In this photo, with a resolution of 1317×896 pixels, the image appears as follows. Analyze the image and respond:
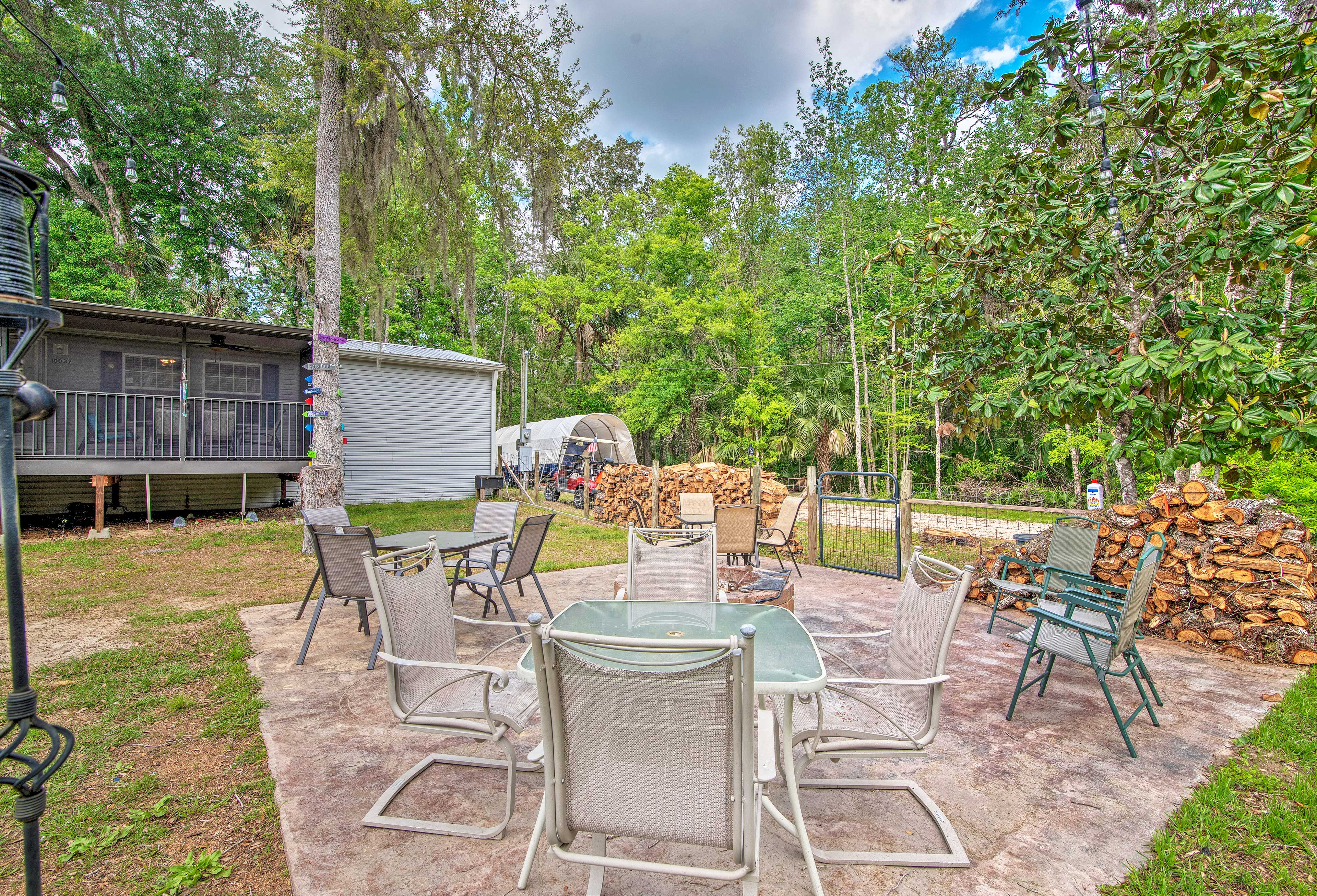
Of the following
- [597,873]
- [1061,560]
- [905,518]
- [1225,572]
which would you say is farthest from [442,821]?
[905,518]

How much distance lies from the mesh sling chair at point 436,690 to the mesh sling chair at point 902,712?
103 centimetres

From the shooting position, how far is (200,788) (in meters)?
2.36

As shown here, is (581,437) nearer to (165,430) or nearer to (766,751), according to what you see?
(165,430)

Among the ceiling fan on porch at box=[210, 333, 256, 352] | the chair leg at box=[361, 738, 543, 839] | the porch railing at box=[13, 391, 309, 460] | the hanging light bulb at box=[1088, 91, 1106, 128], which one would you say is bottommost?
the chair leg at box=[361, 738, 543, 839]

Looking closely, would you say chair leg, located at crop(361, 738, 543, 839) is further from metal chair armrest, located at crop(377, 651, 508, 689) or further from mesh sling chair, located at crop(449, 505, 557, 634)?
mesh sling chair, located at crop(449, 505, 557, 634)

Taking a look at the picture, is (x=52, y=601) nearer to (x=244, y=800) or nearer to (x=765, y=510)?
(x=244, y=800)

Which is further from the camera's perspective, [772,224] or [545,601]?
[772,224]

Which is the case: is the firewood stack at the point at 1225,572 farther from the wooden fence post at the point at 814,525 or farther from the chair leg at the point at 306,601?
the chair leg at the point at 306,601

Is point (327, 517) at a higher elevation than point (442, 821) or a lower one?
higher

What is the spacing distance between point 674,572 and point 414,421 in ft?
35.4

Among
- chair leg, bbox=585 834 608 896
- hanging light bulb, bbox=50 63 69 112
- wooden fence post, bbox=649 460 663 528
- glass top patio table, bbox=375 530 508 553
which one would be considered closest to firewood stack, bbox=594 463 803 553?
wooden fence post, bbox=649 460 663 528

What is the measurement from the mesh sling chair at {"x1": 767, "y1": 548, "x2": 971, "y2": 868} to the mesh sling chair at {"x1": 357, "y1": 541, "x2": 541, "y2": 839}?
3.37 feet

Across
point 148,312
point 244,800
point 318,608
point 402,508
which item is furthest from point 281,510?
point 244,800

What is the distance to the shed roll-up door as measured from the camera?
11.6 meters
